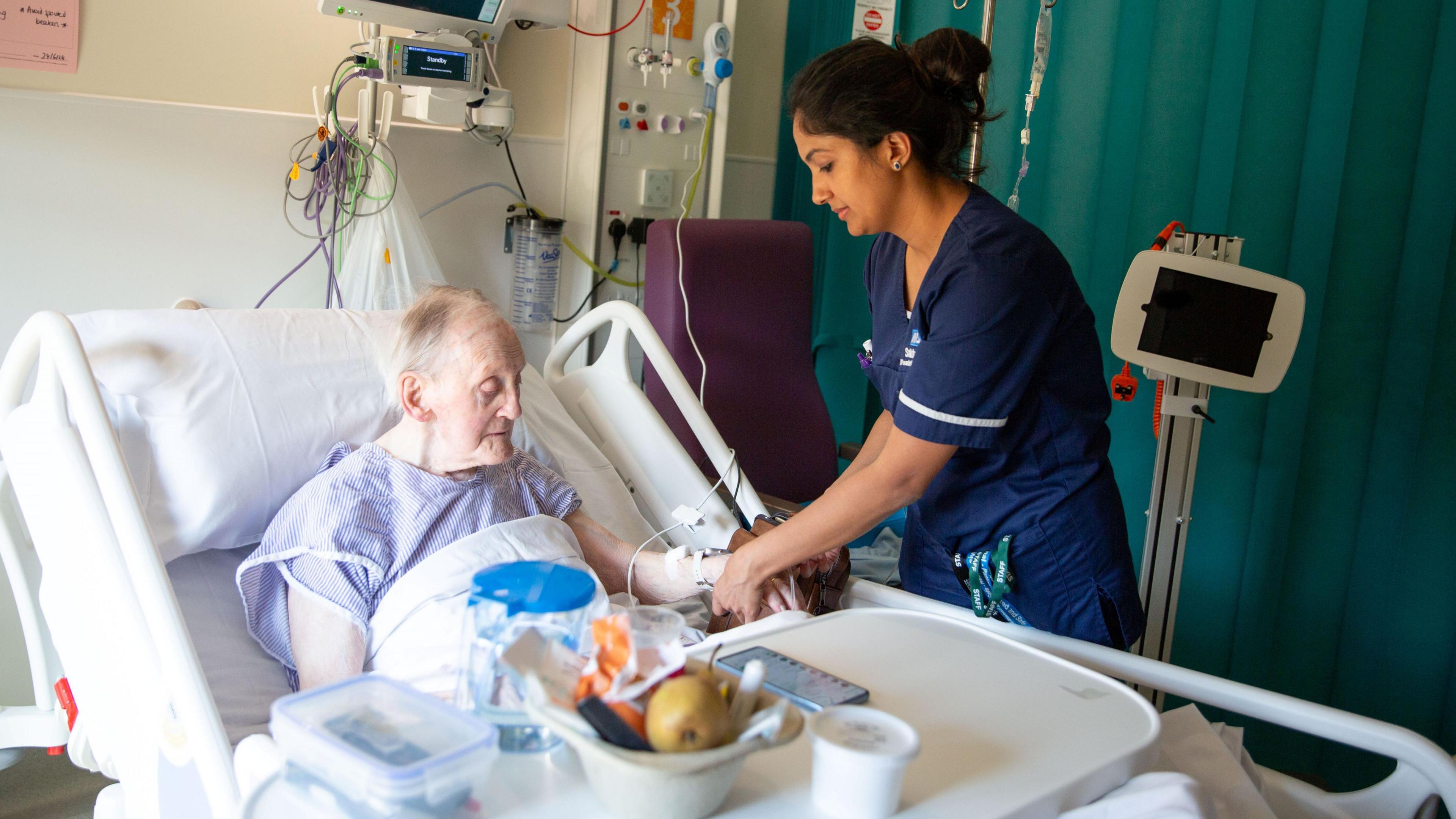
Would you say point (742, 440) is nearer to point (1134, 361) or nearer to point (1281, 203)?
point (1134, 361)

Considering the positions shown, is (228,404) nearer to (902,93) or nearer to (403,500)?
(403,500)

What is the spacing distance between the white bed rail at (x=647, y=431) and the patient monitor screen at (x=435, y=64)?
69cm

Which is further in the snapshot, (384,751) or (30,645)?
(30,645)

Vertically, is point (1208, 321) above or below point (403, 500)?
above

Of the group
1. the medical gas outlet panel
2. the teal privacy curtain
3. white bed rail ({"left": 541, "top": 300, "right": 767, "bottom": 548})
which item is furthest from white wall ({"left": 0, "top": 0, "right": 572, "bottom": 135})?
the teal privacy curtain

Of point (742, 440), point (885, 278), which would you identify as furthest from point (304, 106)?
point (885, 278)

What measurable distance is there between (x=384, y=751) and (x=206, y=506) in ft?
2.96

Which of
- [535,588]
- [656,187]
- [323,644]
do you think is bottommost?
[323,644]

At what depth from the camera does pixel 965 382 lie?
1403 mm

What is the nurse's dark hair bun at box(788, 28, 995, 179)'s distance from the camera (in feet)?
4.82

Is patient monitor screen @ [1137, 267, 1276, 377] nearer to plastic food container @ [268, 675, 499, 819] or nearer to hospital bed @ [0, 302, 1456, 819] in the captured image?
hospital bed @ [0, 302, 1456, 819]

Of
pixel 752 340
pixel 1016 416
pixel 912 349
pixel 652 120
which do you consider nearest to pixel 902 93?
pixel 912 349

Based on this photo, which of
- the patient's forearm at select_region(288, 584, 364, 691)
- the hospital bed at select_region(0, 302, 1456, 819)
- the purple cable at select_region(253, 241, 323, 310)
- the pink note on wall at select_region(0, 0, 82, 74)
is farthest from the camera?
the purple cable at select_region(253, 241, 323, 310)

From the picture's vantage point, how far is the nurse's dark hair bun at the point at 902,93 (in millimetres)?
1469
